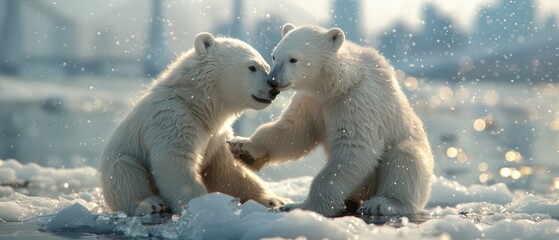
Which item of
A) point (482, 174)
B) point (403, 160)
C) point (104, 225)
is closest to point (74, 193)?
point (104, 225)

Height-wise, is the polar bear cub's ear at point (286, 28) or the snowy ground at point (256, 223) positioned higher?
the polar bear cub's ear at point (286, 28)

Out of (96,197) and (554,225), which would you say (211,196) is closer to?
(554,225)

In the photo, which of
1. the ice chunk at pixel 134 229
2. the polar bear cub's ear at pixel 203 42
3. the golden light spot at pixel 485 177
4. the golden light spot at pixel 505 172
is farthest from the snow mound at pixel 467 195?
the golden light spot at pixel 505 172

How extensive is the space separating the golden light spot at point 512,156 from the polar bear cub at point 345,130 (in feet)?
40.0

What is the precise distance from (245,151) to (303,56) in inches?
36.0

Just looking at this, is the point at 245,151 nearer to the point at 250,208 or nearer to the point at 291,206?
the point at 291,206

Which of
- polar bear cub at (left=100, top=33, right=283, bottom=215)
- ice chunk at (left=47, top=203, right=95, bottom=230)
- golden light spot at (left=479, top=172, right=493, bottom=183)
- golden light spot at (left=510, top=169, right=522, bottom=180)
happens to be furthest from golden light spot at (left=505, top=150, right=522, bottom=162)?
ice chunk at (left=47, top=203, right=95, bottom=230)

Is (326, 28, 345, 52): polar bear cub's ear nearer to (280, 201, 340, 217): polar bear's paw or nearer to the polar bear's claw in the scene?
the polar bear's claw

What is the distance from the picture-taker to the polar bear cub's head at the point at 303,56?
606 centimetres

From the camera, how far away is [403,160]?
6250mm

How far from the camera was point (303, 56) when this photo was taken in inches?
243

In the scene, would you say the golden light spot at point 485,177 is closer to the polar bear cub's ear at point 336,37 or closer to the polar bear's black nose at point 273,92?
the polar bear cub's ear at point 336,37

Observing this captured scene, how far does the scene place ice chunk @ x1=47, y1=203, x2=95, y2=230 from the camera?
218 inches

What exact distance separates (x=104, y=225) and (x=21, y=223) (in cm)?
76
